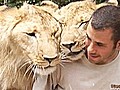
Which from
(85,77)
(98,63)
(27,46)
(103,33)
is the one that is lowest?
(85,77)

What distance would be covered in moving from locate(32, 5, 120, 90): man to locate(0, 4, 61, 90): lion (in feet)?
0.57

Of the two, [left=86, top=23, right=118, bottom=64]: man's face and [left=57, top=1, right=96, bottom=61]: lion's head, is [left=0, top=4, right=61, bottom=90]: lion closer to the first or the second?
[left=57, top=1, right=96, bottom=61]: lion's head

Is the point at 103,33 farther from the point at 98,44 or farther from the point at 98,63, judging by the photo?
the point at 98,63

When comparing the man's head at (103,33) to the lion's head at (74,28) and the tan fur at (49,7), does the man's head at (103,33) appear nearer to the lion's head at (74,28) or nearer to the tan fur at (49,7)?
the lion's head at (74,28)

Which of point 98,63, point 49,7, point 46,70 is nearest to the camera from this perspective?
point 46,70

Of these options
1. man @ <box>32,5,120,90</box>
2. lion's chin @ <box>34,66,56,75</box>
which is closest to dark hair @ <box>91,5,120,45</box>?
man @ <box>32,5,120,90</box>

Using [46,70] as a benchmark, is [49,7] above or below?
above

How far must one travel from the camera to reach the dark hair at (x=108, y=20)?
235 cm

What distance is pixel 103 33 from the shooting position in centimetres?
235

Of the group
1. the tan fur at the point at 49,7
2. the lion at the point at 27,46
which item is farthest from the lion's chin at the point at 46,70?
the tan fur at the point at 49,7

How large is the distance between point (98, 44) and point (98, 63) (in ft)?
0.57

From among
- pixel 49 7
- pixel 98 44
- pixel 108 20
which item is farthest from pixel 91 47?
pixel 49 7

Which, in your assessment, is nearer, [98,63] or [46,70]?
[46,70]

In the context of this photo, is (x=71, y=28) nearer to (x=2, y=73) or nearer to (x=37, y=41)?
(x=37, y=41)
